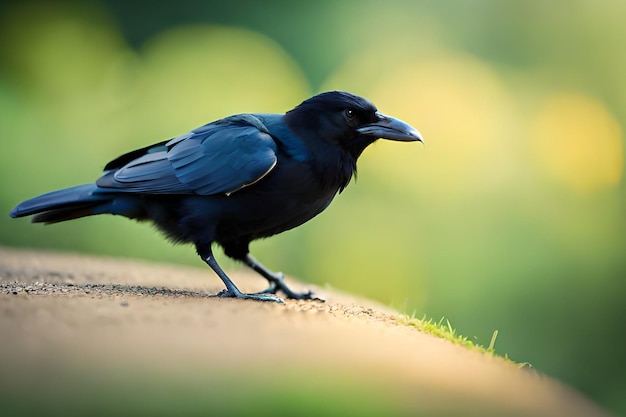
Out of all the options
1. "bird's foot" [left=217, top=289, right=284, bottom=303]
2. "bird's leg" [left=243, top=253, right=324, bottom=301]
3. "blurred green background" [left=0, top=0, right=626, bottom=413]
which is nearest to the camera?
"bird's foot" [left=217, top=289, right=284, bottom=303]

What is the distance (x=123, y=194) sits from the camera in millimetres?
4367

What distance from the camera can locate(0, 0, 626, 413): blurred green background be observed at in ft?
27.9

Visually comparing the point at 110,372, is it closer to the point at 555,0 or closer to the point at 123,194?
the point at 123,194

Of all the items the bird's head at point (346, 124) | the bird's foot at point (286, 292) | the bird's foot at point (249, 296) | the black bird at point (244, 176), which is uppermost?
the bird's head at point (346, 124)

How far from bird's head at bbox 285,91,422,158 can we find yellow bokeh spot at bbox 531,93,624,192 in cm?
540

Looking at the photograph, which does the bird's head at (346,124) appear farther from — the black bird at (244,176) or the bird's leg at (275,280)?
the bird's leg at (275,280)

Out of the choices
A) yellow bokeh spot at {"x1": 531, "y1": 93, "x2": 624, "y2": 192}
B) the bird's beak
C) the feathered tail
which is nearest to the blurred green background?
yellow bokeh spot at {"x1": 531, "y1": 93, "x2": 624, "y2": 192}

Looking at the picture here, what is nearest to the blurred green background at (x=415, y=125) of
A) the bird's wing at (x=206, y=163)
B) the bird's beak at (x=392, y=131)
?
the bird's wing at (x=206, y=163)

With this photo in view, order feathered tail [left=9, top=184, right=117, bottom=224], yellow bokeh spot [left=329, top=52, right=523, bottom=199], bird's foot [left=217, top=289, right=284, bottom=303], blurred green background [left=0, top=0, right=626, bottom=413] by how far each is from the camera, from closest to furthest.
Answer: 1. bird's foot [left=217, top=289, right=284, bottom=303]
2. feathered tail [left=9, top=184, right=117, bottom=224]
3. blurred green background [left=0, top=0, right=626, bottom=413]
4. yellow bokeh spot [left=329, top=52, right=523, bottom=199]

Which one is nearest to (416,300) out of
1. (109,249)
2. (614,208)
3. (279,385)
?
(614,208)

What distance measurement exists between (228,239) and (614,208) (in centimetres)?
615

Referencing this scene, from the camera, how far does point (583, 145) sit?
8.91 m

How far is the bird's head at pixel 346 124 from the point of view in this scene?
4117mm

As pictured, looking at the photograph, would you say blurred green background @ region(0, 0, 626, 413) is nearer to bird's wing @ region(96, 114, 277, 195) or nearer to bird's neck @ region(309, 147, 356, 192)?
bird's wing @ region(96, 114, 277, 195)
